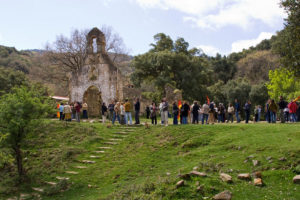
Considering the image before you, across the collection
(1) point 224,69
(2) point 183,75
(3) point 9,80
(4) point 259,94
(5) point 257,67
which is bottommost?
(4) point 259,94

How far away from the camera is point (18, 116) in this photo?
39.4 feet

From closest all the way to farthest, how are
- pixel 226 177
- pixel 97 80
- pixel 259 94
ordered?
1. pixel 226 177
2. pixel 97 80
3. pixel 259 94

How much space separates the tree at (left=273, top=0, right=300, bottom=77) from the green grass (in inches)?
115

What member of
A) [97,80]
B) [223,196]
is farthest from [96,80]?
[223,196]

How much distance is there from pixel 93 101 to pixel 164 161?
17.3 meters

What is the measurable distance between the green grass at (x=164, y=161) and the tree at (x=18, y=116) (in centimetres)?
73

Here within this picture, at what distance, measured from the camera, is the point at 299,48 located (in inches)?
391

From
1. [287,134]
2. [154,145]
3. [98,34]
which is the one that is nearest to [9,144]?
[154,145]

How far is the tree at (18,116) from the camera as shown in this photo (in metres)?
12.0

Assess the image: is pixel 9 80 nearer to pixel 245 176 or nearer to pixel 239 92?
pixel 239 92

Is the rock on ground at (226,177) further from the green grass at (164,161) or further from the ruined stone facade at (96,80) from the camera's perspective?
the ruined stone facade at (96,80)

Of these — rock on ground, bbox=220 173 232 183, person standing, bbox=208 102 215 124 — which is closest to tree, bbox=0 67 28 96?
person standing, bbox=208 102 215 124

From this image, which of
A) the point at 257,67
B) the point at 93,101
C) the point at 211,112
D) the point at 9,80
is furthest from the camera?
the point at 257,67

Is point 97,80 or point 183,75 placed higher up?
point 183,75
